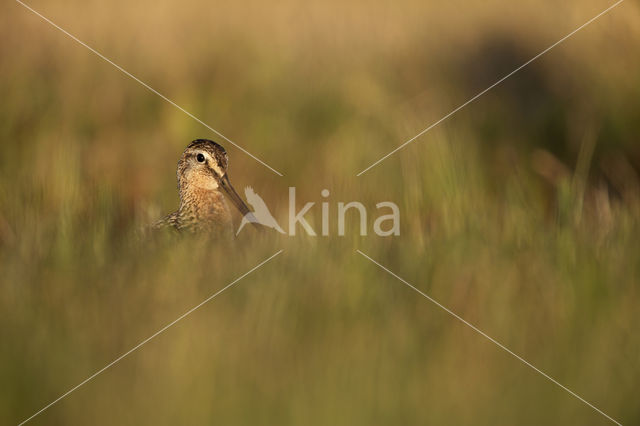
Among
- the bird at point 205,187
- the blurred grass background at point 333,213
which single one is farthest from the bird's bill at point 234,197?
the blurred grass background at point 333,213

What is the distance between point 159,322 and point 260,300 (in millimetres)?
234

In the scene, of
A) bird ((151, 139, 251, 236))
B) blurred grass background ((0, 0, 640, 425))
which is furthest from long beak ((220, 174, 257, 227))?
blurred grass background ((0, 0, 640, 425))

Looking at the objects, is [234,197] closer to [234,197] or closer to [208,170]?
[234,197]

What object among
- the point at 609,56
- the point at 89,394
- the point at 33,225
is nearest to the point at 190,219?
the point at 33,225

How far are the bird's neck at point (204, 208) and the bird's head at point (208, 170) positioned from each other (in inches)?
0.9

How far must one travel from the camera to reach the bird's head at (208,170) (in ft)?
12.6

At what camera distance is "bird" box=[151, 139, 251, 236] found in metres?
3.75

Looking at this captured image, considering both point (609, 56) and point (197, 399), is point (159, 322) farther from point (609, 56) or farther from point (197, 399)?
point (609, 56)

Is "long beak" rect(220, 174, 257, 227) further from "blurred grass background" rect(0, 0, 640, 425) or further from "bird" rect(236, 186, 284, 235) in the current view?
"blurred grass background" rect(0, 0, 640, 425)

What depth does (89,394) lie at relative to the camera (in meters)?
1.86

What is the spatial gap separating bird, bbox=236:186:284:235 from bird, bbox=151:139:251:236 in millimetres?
60

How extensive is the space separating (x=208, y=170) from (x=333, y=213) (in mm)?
865

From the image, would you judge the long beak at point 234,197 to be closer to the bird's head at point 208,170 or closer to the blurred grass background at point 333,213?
the bird's head at point 208,170

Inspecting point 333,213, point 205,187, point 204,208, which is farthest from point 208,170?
point 333,213
